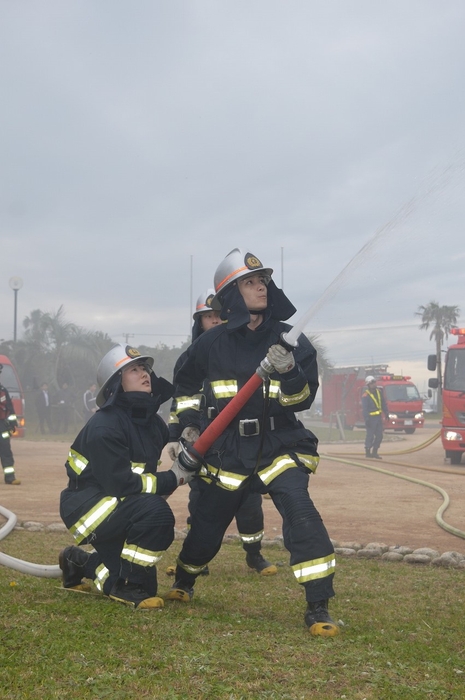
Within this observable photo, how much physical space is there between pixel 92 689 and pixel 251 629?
1.10 metres

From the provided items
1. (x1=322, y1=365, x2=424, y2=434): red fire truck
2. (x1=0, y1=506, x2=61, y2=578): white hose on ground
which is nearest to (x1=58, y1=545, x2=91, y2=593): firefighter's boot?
(x1=0, y1=506, x2=61, y2=578): white hose on ground

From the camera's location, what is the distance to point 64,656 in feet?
10.2

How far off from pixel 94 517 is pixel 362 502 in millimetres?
6008

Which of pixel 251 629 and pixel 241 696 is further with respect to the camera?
pixel 251 629

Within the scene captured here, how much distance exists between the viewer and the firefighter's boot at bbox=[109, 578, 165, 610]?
162 inches

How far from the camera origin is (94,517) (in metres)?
4.23

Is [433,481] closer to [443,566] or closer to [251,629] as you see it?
[443,566]

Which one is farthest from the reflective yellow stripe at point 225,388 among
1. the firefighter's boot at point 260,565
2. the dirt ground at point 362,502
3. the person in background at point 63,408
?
the person in background at point 63,408

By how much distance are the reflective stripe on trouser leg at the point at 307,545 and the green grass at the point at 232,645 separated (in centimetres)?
23

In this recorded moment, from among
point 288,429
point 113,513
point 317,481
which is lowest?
point 317,481

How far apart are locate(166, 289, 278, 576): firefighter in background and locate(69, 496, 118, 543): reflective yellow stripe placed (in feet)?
1.83

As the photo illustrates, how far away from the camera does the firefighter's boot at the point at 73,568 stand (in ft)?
15.0

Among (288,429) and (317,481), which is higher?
(288,429)

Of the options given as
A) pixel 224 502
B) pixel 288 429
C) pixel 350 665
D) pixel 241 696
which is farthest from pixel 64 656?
pixel 288 429
